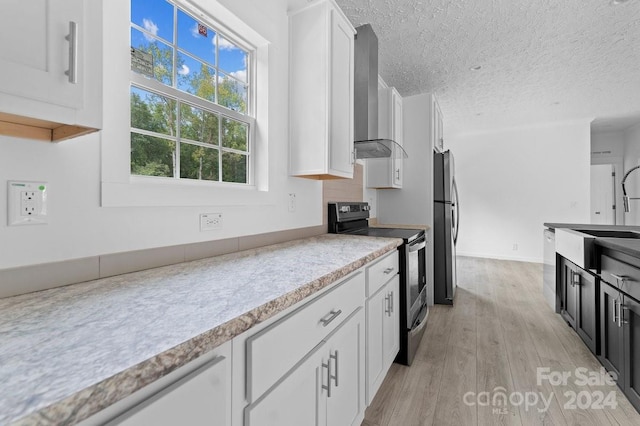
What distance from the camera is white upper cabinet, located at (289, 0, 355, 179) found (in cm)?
188

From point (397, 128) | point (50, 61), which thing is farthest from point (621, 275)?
point (50, 61)

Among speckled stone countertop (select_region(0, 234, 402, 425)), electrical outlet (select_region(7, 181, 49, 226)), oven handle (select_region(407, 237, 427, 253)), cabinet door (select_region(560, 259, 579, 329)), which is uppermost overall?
electrical outlet (select_region(7, 181, 49, 226))

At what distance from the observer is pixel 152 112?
52.4 inches

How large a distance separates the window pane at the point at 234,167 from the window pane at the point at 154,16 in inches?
23.9

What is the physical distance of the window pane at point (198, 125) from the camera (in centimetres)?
147

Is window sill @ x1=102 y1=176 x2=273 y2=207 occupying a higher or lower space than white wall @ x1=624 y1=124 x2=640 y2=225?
lower

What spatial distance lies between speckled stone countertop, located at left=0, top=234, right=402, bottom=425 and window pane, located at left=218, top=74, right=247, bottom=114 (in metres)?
1.00

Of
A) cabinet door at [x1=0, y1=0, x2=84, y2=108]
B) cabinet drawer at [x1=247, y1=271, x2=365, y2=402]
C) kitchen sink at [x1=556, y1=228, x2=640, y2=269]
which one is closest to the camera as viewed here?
cabinet door at [x1=0, y1=0, x2=84, y2=108]

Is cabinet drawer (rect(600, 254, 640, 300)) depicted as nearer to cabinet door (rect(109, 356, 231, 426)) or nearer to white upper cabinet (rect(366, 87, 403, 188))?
white upper cabinet (rect(366, 87, 403, 188))

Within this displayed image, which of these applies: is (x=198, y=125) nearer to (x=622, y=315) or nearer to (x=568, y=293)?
→ (x=622, y=315)

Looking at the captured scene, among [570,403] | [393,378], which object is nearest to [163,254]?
[393,378]

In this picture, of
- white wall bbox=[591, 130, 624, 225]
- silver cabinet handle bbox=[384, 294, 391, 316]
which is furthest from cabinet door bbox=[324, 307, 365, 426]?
white wall bbox=[591, 130, 624, 225]

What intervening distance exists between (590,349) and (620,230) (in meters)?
1.09

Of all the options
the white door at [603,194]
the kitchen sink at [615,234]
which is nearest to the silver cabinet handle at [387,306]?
the kitchen sink at [615,234]
